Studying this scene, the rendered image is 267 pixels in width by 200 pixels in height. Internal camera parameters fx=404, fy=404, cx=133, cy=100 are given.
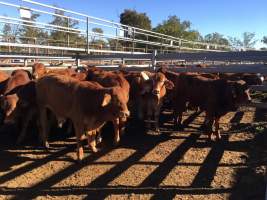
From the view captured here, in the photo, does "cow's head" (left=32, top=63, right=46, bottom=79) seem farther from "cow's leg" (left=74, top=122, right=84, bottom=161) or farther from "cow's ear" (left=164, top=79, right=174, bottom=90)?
"cow's leg" (left=74, top=122, right=84, bottom=161)

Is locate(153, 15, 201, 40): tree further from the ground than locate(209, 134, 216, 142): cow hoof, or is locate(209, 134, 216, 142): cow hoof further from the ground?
locate(153, 15, 201, 40): tree

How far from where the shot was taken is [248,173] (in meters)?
5.94

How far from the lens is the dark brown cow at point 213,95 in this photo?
7816 mm

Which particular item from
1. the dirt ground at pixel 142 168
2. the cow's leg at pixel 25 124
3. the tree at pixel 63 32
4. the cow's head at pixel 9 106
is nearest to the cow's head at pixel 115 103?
the dirt ground at pixel 142 168

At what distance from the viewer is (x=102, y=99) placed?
21.0 ft

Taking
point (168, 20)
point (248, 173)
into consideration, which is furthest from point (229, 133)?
point (168, 20)

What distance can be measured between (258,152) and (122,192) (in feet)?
9.79

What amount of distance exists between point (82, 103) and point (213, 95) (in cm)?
284

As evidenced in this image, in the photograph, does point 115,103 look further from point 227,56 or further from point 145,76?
point 227,56

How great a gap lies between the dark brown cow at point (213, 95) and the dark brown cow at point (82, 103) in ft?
7.36

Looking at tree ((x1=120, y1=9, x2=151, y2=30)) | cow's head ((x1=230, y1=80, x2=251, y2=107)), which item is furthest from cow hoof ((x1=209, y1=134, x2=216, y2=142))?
tree ((x1=120, y1=9, x2=151, y2=30))

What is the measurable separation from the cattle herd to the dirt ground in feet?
1.02

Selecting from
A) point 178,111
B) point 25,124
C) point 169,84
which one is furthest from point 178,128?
point 25,124

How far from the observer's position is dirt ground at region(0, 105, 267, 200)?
17.3 feet
